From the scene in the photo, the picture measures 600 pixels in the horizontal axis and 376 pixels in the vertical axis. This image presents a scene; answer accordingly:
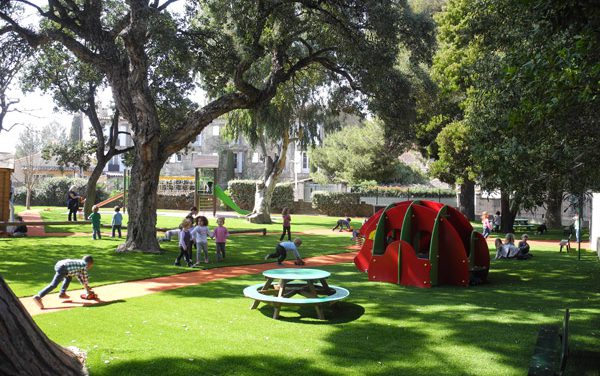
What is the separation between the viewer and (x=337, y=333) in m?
7.93

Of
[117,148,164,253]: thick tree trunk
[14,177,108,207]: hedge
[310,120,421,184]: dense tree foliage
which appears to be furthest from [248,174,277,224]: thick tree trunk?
[14,177,108,207]: hedge

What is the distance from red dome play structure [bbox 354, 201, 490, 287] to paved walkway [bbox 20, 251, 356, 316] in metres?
2.68

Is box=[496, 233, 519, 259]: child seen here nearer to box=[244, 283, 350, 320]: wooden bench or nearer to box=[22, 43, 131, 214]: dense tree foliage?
box=[244, 283, 350, 320]: wooden bench

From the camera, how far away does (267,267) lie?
Result: 14891 millimetres

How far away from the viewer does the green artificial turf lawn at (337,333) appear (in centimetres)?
634

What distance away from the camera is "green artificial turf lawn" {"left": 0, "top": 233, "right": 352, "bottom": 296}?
1234 cm

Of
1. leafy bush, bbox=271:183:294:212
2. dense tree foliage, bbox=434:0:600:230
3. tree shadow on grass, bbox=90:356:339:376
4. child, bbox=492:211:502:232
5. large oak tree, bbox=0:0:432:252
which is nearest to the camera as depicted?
tree shadow on grass, bbox=90:356:339:376

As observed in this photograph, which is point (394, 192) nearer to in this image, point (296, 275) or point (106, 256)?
point (106, 256)

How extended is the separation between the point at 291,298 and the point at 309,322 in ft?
4.06

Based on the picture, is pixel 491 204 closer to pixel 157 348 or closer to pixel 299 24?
pixel 299 24

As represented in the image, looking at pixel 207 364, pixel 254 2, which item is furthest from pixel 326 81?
pixel 207 364

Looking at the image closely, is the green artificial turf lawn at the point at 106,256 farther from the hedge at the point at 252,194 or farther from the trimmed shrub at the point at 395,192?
the trimmed shrub at the point at 395,192

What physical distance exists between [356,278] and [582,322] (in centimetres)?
560

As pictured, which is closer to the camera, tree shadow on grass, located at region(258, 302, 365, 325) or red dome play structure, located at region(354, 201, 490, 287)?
tree shadow on grass, located at region(258, 302, 365, 325)
